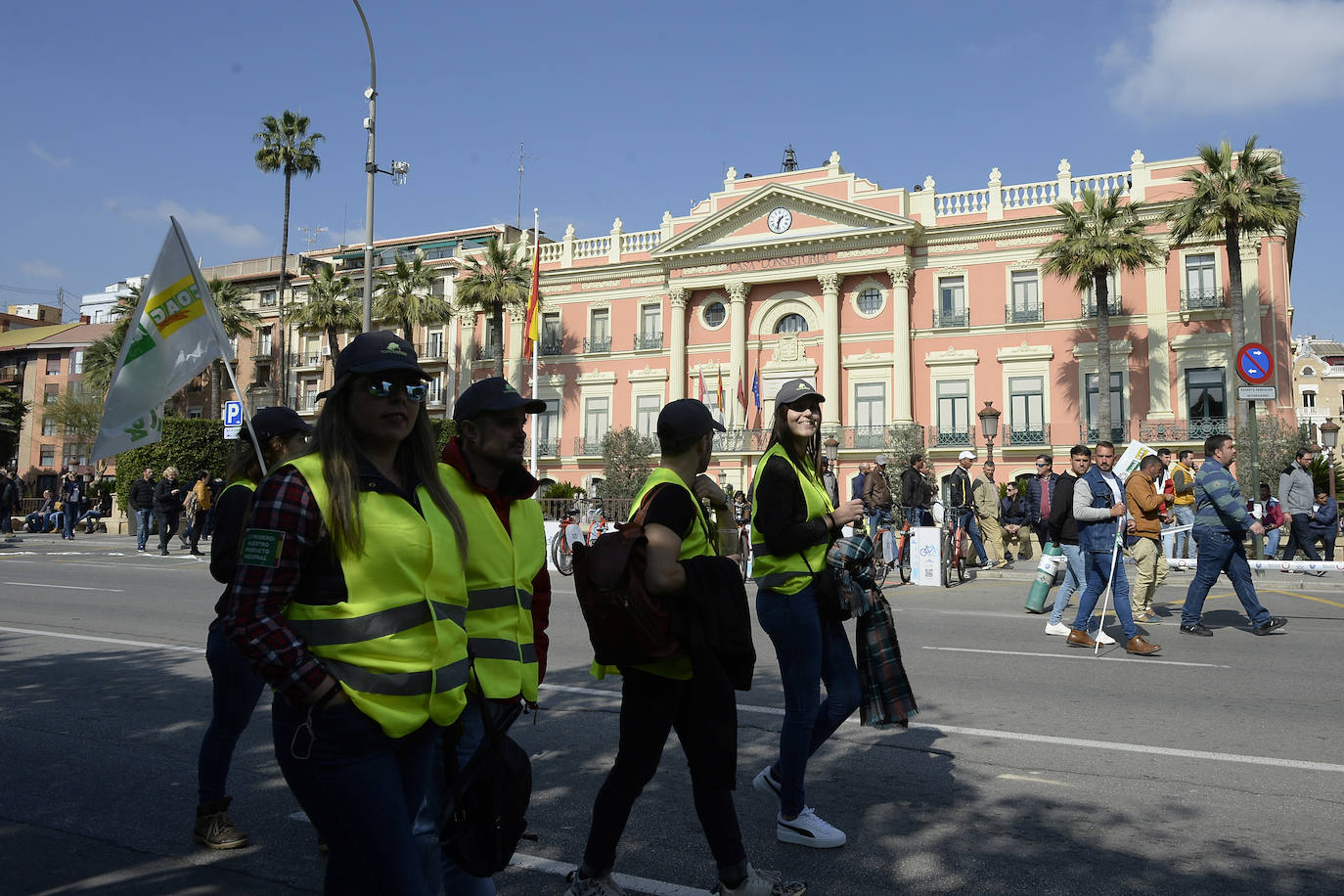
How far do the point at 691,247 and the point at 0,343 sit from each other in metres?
57.2

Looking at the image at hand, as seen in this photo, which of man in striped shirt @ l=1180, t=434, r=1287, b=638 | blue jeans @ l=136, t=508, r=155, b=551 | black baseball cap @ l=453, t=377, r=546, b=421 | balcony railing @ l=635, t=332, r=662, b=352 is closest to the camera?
black baseball cap @ l=453, t=377, r=546, b=421

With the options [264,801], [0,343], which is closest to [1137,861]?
[264,801]

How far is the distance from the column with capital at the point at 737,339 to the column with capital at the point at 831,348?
135 inches

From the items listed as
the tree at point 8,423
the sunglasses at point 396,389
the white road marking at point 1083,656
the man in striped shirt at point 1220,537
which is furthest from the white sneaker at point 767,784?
the tree at point 8,423

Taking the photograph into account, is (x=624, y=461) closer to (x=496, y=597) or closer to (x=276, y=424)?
(x=276, y=424)

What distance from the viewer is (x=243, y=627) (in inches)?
91.1

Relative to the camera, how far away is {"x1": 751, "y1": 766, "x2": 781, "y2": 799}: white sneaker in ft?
15.1

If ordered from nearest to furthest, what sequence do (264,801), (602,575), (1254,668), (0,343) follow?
(602,575) < (264,801) < (1254,668) < (0,343)

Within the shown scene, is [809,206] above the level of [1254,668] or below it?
above

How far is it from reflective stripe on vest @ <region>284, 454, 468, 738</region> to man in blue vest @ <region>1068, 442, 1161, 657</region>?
26.1 ft

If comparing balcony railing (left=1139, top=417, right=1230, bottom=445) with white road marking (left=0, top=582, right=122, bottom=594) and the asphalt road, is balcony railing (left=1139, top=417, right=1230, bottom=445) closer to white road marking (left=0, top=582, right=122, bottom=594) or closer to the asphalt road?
the asphalt road

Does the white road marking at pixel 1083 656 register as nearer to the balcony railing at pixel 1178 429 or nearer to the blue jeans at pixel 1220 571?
the blue jeans at pixel 1220 571

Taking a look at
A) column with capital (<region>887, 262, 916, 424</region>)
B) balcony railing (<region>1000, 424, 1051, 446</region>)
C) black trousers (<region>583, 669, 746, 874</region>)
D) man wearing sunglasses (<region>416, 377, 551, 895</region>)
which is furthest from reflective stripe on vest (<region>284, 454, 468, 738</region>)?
column with capital (<region>887, 262, 916, 424</region>)

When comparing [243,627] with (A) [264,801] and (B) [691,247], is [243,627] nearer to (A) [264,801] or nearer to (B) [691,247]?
(A) [264,801]
